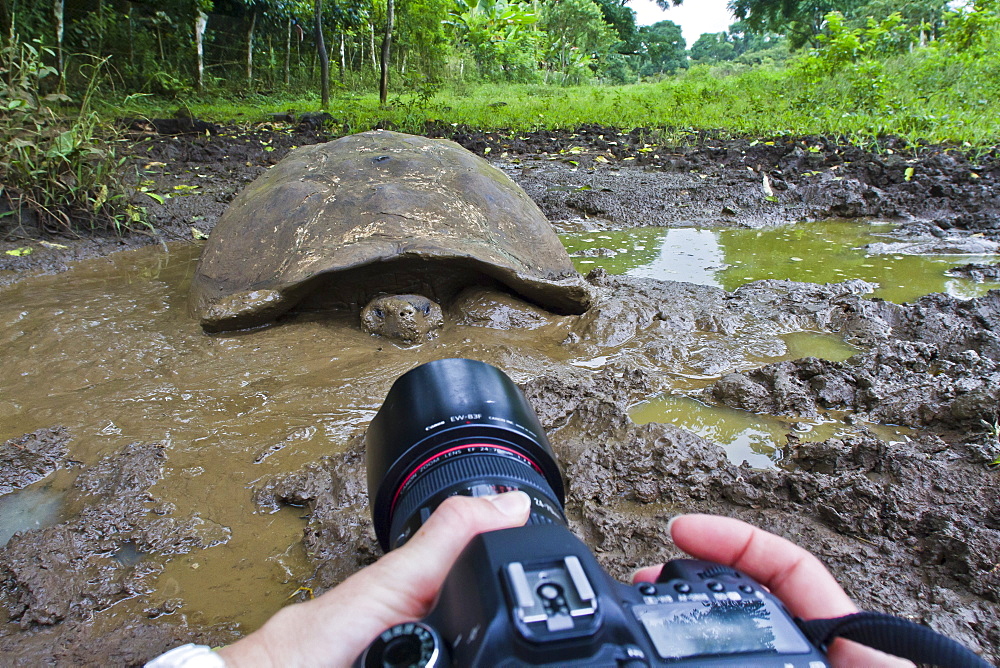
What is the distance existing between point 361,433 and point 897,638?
183cm

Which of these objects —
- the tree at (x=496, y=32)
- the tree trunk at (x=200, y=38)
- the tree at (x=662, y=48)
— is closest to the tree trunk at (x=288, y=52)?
the tree trunk at (x=200, y=38)

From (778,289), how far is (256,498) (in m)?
2.95

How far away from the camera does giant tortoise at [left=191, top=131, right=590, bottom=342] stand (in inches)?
111

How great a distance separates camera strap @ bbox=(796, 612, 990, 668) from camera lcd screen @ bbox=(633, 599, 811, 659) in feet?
0.13

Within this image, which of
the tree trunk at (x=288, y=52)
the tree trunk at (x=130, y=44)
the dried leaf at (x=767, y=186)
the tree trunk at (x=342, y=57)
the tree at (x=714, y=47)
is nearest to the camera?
the dried leaf at (x=767, y=186)

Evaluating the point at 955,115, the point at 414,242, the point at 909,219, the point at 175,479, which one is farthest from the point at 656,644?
the point at 955,115

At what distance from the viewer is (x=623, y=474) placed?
1867 mm

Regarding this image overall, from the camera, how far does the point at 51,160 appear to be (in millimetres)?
4113

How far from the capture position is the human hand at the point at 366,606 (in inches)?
24.6

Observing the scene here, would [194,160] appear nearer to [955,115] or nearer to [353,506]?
[353,506]

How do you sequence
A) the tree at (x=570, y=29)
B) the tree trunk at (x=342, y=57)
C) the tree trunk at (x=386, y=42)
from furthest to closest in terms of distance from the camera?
the tree at (x=570, y=29) → the tree trunk at (x=342, y=57) → the tree trunk at (x=386, y=42)

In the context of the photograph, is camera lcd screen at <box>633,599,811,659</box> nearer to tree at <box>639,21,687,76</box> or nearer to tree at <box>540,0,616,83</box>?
tree at <box>540,0,616,83</box>

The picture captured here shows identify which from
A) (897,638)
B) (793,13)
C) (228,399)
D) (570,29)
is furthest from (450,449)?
(793,13)

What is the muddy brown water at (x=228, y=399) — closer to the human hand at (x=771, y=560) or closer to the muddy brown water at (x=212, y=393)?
the muddy brown water at (x=212, y=393)
